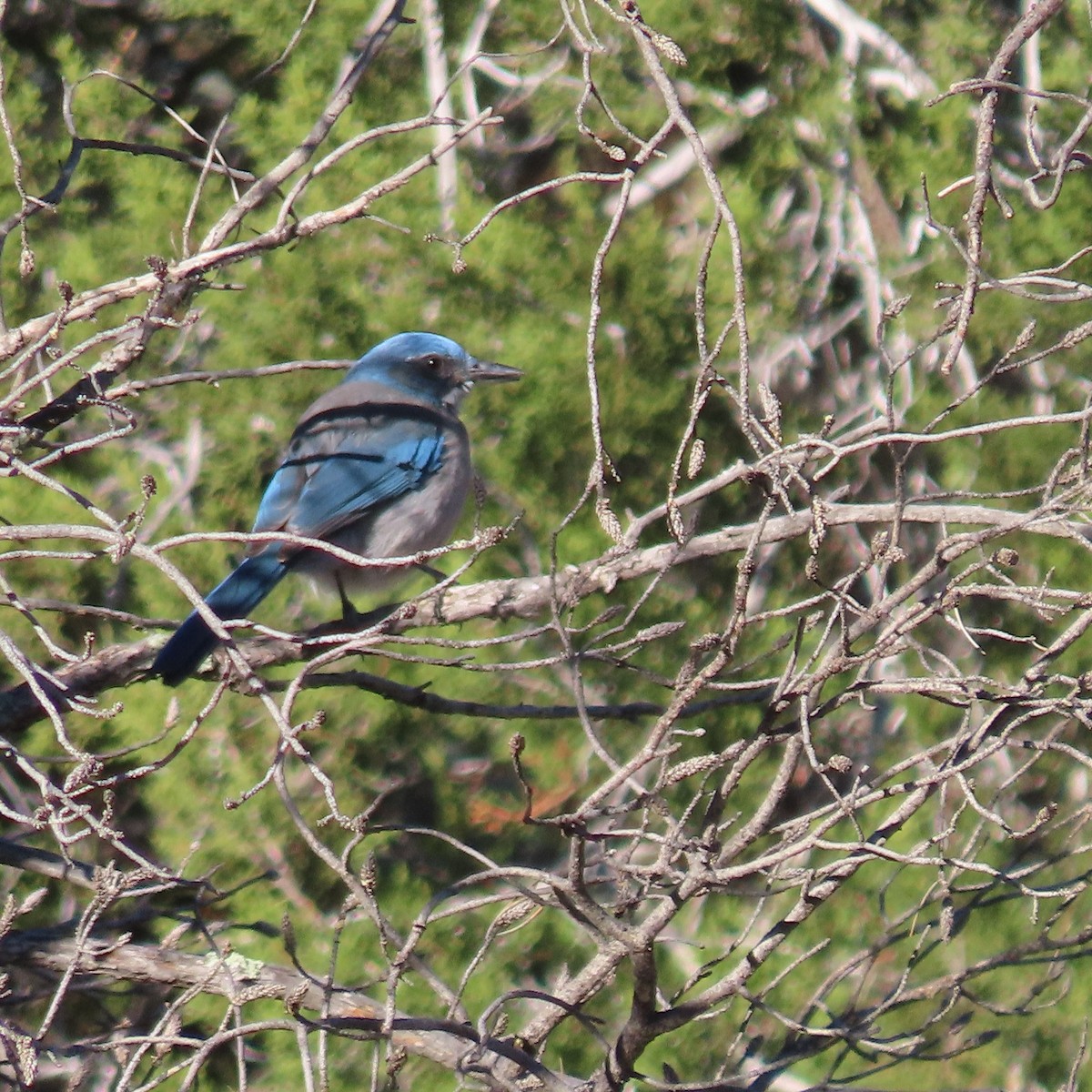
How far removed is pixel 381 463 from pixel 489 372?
0.46m

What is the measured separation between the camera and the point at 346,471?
489 centimetres

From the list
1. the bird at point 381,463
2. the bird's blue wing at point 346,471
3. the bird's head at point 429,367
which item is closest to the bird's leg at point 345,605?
the bird at point 381,463

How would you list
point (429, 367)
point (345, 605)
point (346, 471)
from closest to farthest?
point (345, 605)
point (346, 471)
point (429, 367)

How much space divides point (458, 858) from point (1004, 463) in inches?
88.0

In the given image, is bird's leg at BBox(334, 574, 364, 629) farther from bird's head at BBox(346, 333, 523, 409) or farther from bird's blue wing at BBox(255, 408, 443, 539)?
bird's head at BBox(346, 333, 523, 409)

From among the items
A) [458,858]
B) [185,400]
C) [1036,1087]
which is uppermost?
[185,400]

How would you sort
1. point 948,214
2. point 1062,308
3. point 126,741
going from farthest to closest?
point 948,214
point 1062,308
point 126,741

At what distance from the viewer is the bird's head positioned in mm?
5156

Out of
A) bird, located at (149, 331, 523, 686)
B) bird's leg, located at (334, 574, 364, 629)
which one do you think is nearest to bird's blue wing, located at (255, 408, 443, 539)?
bird, located at (149, 331, 523, 686)

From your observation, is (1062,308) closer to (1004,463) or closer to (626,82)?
(1004,463)

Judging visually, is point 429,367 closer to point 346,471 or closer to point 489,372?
point 489,372

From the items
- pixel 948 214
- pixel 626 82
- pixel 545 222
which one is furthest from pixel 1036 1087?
pixel 626 82

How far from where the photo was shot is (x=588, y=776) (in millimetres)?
5184

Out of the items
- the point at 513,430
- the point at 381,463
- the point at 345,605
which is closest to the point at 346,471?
the point at 381,463
